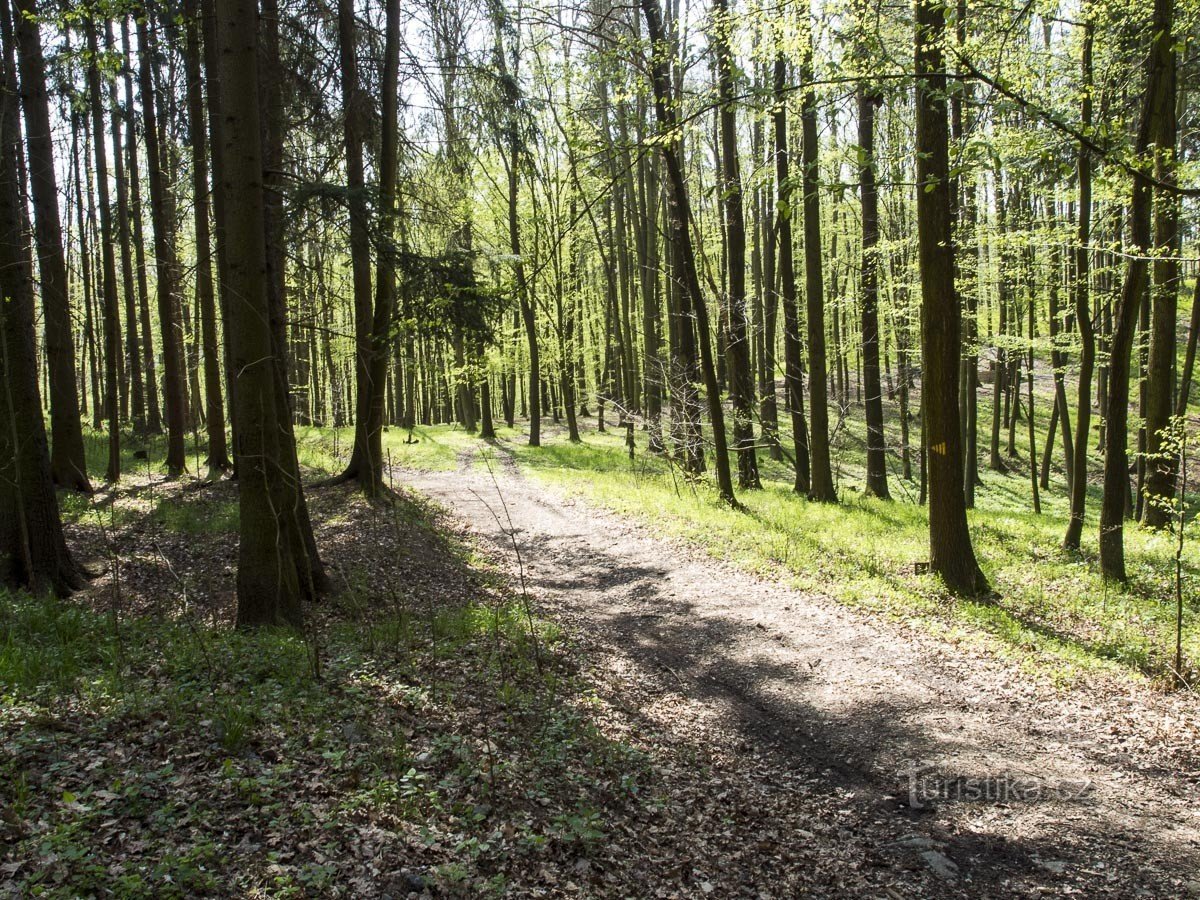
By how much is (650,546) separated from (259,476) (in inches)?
268

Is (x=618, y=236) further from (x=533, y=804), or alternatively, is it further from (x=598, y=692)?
(x=533, y=804)

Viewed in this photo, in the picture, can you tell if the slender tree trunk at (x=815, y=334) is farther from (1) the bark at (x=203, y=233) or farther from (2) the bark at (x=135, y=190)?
(2) the bark at (x=135, y=190)

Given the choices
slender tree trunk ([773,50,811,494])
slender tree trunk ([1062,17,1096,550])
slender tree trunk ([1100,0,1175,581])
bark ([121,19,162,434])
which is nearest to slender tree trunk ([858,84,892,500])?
slender tree trunk ([773,50,811,494])

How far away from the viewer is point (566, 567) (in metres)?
11.1

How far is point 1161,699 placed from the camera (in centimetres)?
639

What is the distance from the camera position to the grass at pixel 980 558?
7715 mm

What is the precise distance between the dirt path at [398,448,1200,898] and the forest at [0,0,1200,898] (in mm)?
38

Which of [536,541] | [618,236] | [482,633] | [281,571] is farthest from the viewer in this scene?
[618,236]

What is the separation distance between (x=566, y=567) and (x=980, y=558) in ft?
19.9

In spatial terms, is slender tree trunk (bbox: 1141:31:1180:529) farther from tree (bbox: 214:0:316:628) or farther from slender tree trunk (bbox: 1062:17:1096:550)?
tree (bbox: 214:0:316:628)

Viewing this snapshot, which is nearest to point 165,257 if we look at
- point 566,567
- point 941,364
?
point 566,567

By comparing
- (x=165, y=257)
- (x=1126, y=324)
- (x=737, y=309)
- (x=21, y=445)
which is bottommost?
(x=21, y=445)

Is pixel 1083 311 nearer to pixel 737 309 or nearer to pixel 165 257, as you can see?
A: pixel 737 309

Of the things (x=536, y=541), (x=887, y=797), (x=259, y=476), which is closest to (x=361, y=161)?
(x=536, y=541)
